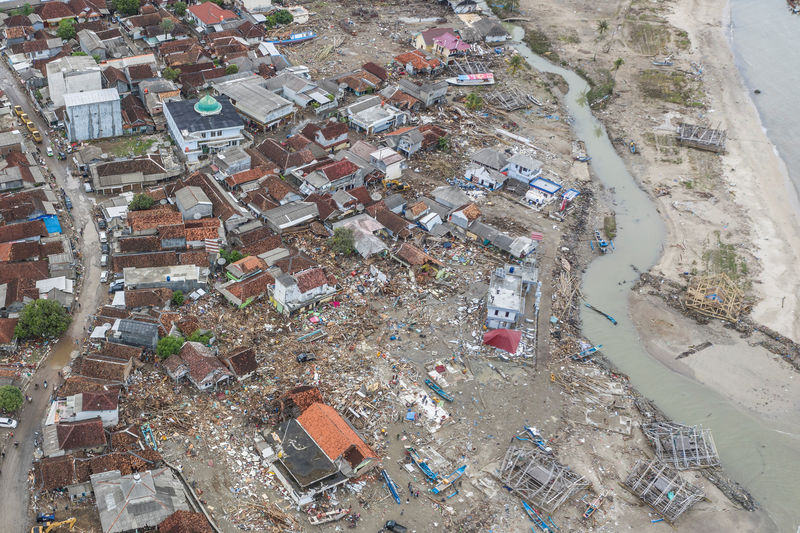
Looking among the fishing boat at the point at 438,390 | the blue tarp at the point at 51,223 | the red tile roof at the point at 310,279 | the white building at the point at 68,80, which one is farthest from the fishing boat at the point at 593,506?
the white building at the point at 68,80

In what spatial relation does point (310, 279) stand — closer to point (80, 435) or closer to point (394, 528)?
point (80, 435)

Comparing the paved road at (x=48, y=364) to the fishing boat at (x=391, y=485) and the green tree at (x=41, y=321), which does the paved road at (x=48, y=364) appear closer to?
the green tree at (x=41, y=321)

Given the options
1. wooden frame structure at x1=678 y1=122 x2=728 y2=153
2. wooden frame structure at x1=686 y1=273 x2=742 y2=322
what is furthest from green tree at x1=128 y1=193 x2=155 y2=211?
wooden frame structure at x1=678 y1=122 x2=728 y2=153

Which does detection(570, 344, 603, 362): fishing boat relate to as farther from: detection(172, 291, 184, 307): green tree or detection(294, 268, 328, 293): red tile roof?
detection(172, 291, 184, 307): green tree

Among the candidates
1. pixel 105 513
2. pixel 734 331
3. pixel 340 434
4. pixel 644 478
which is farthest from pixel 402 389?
pixel 734 331

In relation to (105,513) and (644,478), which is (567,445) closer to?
(644,478)

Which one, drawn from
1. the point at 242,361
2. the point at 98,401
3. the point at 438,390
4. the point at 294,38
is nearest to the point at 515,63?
the point at 294,38
